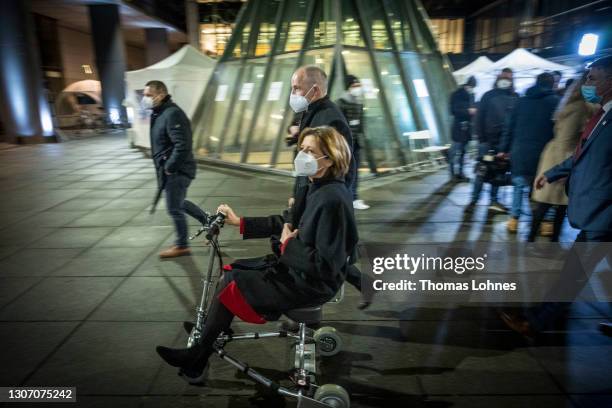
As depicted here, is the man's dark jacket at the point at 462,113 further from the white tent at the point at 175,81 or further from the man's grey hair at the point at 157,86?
the white tent at the point at 175,81

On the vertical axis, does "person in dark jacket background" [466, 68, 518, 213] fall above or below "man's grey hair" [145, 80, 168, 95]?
below

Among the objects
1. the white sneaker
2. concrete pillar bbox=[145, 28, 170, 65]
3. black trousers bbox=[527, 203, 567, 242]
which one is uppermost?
concrete pillar bbox=[145, 28, 170, 65]

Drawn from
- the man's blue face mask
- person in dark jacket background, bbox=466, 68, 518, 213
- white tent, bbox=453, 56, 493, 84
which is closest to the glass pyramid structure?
person in dark jacket background, bbox=466, 68, 518, 213

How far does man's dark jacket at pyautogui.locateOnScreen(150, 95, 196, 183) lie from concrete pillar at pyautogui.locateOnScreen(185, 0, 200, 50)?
1079 inches

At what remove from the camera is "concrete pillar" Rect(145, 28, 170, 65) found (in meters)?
33.8

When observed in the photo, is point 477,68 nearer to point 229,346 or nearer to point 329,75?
point 329,75

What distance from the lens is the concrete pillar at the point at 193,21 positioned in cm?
2939

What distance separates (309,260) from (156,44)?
36394 mm

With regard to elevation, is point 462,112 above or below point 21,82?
below

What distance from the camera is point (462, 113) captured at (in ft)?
28.3

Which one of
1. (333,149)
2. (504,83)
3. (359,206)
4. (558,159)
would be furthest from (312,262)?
(504,83)

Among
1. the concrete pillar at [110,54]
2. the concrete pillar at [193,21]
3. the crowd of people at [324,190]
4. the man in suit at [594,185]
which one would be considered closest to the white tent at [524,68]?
the crowd of people at [324,190]

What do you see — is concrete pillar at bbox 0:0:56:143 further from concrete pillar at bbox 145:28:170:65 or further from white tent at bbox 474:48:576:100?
white tent at bbox 474:48:576:100

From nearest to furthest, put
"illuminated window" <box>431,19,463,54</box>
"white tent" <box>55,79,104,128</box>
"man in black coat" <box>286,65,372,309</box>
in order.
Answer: "man in black coat" <box>286,65,372,309</box>, "white tent" <box>55,79,104,128</box>, "illuminated window" <box>431,19,463,54</box>
